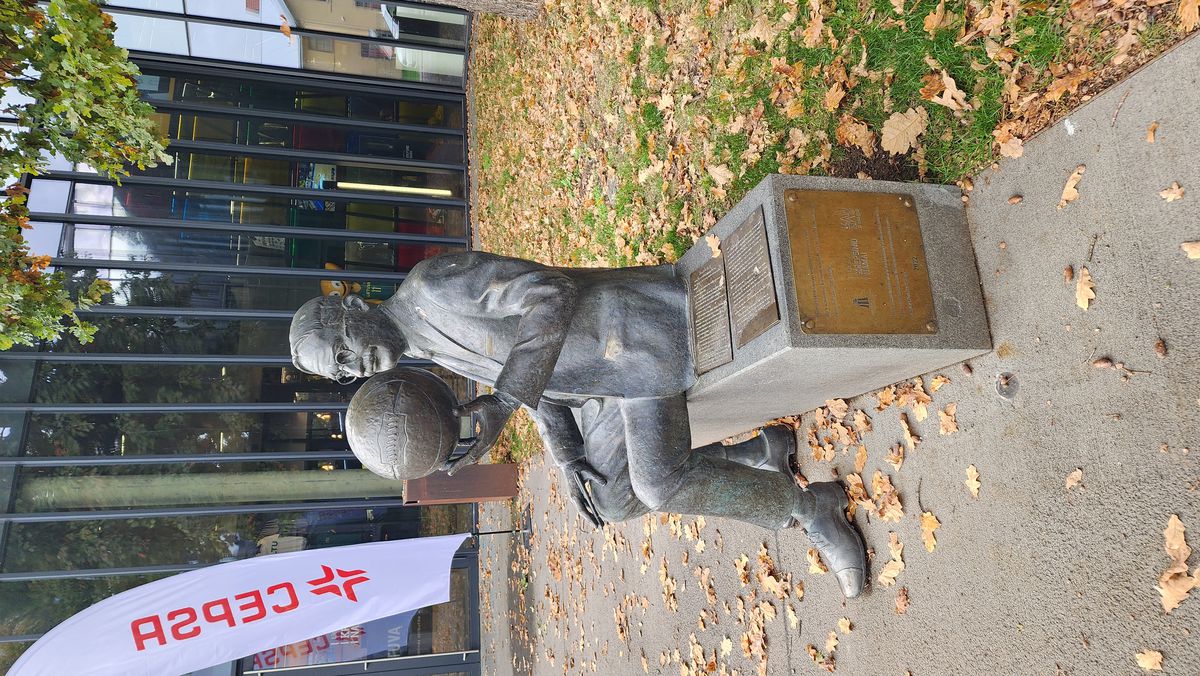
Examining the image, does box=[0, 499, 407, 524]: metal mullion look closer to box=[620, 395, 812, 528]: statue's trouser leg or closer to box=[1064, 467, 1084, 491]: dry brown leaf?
box=[620, 395, 812, 528]: statue's trouser leg

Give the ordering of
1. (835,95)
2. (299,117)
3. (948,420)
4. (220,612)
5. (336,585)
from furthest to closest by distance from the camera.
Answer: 1. (299,117)
2. (336,585)
3. (220,612)
4. (835,95)
5. (948,420)

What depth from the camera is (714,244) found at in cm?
359

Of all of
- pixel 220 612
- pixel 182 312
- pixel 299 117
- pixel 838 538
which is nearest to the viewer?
pixel 838 538

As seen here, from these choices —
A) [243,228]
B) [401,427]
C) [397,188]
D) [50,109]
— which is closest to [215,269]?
[243,228]

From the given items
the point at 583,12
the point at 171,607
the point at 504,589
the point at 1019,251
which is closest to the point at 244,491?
→ the point at 171,607

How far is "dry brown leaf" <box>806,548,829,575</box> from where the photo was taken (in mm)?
4234

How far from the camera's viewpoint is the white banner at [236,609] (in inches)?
285

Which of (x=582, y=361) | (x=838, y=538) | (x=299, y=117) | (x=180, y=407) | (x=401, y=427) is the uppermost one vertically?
(x=299, y=117)

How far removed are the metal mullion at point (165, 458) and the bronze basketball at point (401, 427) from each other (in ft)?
26.6

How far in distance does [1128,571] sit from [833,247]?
1561mm

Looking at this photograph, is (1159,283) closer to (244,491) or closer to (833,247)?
(833,247)

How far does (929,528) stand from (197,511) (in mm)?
9779

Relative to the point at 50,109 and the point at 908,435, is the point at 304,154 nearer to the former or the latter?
the point at 50,109

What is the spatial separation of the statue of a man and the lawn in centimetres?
145
